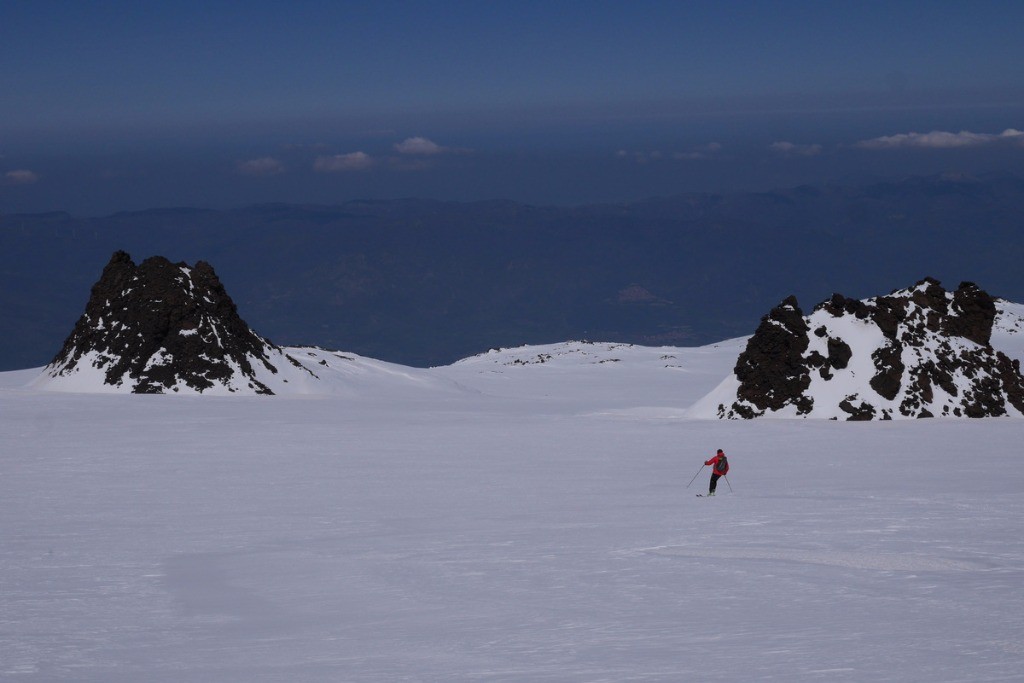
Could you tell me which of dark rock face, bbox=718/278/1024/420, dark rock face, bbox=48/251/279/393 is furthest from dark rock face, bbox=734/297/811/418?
dark rock face, bbox=48/251/279/393

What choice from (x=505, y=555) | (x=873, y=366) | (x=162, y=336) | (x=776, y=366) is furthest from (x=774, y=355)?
(x=505, y=555)

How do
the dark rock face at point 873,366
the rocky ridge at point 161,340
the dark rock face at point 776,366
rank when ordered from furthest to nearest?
the rocky ridge at point 161,340 < the dark rock face at point 776,366 < the dark rock face at point 873,366

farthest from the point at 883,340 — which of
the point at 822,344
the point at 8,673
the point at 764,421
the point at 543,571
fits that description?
the point at 8,673

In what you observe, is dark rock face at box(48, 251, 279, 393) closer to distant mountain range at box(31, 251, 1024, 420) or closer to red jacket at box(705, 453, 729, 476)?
distant mountain range at box(31, 251, 1024, 420)

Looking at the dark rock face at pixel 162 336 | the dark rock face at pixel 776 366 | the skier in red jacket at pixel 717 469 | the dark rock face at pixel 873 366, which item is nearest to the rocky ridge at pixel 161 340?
the dark rock face at pixel 162 336

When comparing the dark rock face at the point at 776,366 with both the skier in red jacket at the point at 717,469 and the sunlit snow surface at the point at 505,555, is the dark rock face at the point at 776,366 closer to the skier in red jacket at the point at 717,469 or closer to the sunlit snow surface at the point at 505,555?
the sunlit snow surface at the point at 505,555

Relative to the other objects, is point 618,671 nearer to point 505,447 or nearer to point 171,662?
point 171,662

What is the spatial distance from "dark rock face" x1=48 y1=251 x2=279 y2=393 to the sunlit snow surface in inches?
508

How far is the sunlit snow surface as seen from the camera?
1049cm

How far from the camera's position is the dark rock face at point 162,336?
42844mm

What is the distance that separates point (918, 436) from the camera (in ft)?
95.0

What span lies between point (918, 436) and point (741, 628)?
19.1m

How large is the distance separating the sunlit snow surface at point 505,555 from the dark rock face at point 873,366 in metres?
4.39

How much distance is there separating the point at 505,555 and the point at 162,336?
31.0 meters
